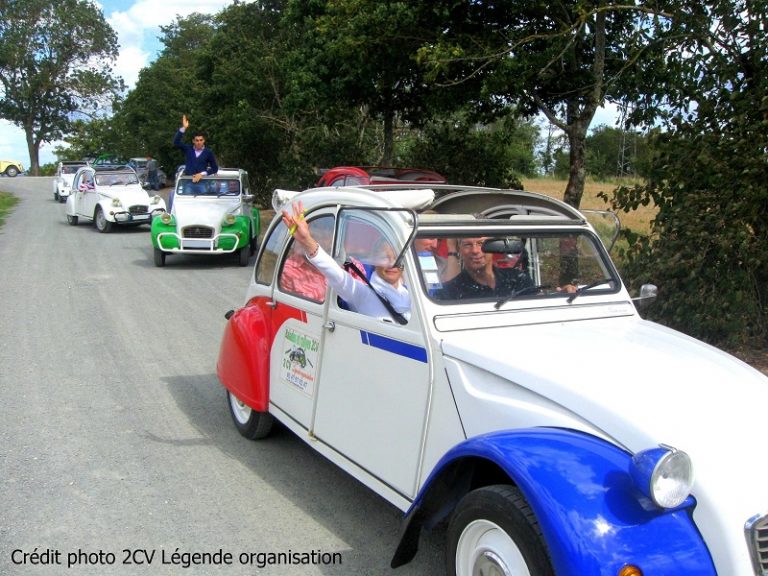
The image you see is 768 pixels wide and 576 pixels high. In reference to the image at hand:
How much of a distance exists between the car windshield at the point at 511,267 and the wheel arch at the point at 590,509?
105cm

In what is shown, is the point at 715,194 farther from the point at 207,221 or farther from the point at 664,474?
the point at 207,221

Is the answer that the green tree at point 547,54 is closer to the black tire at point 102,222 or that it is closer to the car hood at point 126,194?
the car hood at point 126,194

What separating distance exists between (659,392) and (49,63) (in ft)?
223

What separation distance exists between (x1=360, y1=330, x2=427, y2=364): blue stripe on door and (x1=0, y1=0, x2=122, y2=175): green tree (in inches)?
2563

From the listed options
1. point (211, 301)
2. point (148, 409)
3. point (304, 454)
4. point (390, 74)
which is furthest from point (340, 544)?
point (390, 74)

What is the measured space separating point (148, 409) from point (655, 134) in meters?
6.11

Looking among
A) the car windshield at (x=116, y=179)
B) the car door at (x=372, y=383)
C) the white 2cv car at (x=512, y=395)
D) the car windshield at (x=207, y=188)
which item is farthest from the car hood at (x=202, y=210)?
the car door at (x=372, y=383)

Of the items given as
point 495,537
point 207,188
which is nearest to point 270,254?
point 495,537

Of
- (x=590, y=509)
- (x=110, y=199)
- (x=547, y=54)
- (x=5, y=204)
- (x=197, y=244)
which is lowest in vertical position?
(x=5, y=204)

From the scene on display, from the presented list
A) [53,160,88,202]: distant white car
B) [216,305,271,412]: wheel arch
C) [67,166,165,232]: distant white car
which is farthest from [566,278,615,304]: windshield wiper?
[53,160,88,202]: distant white car

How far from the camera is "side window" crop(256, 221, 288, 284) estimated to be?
5.20 meters

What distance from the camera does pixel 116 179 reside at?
20.7 metres

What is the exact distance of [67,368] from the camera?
705 centimetres

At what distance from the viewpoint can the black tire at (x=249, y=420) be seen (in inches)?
204
